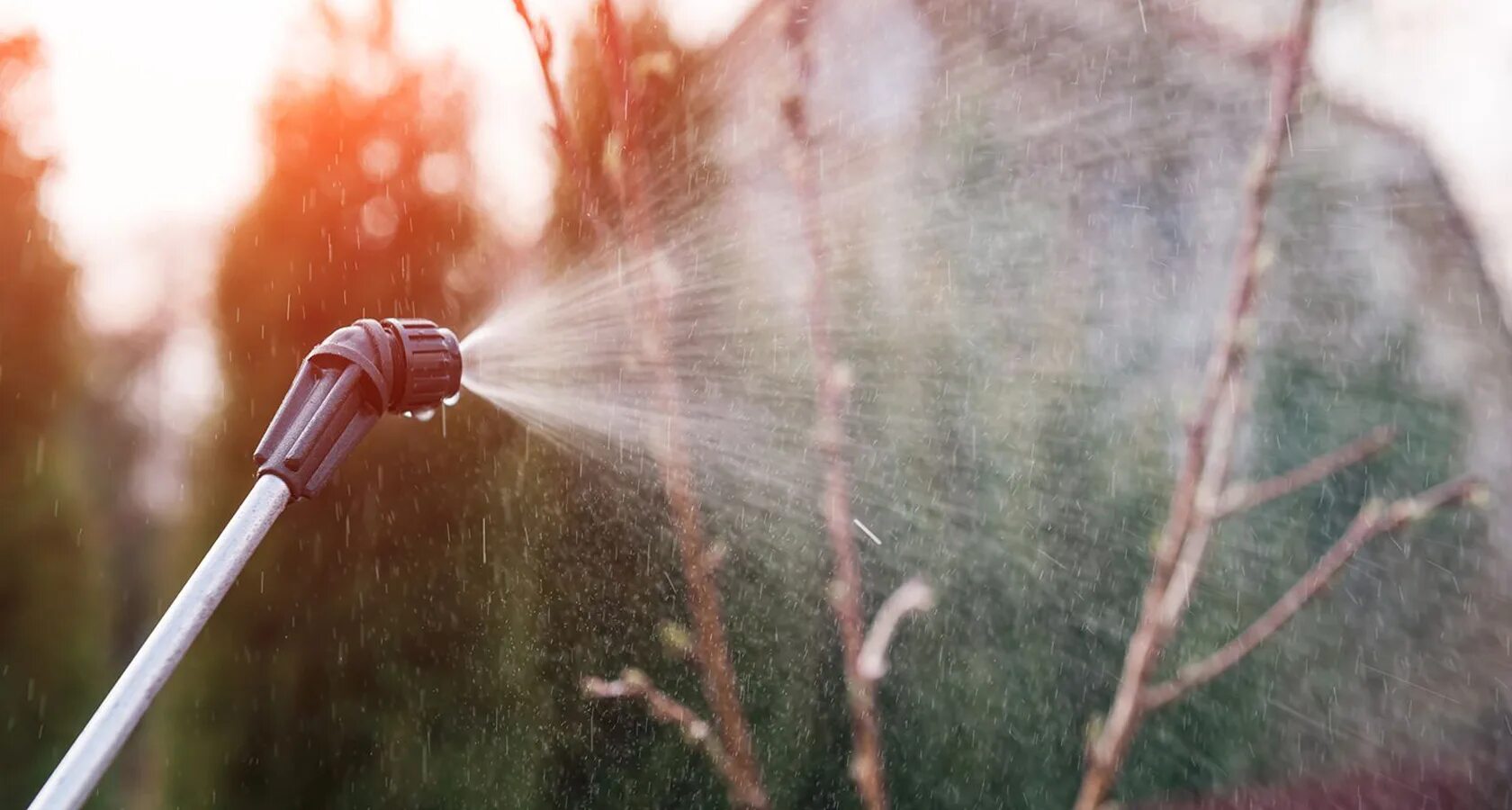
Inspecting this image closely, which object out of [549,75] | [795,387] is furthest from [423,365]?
[795,387]

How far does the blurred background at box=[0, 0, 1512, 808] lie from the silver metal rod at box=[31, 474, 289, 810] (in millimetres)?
827

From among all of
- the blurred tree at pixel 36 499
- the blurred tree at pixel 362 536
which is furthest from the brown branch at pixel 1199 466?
the blurred tree at pixel 36 499

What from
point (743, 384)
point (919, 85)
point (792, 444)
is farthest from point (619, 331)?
point (919, 85)

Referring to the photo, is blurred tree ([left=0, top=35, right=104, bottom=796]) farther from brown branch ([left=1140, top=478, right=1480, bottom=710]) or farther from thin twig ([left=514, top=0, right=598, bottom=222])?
brown branch ([left=1140, top=478, right=1480, bottom=710])

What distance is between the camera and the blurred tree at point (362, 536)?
1363 millimetres

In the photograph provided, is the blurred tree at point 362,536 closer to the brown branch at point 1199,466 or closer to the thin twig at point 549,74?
the thin twig at point 549,74

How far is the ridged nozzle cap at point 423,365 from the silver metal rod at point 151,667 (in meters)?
0.12

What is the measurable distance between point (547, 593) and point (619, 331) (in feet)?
1.34

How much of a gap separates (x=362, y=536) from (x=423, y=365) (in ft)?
2.75

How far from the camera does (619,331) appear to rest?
140cm

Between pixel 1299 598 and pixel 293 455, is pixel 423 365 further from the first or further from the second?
pixel 1299 598

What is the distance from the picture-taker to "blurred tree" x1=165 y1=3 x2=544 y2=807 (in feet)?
4.47

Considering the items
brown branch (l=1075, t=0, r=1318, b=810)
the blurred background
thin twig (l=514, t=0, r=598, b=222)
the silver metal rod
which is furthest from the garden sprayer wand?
the blurred background

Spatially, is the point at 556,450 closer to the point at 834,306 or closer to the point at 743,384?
the point at 743,384
